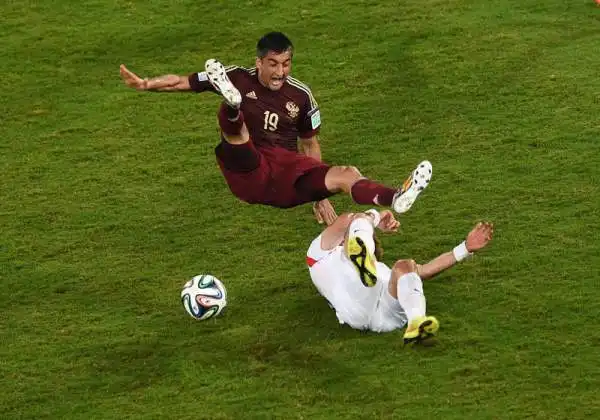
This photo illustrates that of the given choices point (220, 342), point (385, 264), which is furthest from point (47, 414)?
point (385, 264)

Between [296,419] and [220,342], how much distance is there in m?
1.36

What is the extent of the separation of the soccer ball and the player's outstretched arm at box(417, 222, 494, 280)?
5.40 feet

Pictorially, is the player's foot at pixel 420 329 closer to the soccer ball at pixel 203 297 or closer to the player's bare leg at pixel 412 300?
the player's bare leg at pixel 412 300

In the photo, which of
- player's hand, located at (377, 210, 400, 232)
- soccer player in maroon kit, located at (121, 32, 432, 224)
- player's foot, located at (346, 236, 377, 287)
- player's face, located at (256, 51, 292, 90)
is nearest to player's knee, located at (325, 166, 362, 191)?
soccer player in maroon kit, located at (121, 32, 432, 224)

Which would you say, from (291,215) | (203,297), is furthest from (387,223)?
(291,215)

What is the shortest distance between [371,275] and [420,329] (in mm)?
593

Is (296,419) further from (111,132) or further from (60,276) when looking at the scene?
(111,132)

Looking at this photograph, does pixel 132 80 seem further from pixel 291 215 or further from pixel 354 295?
pixel 291 215

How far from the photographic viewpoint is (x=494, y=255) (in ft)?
39.9

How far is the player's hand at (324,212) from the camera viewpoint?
40.6ft

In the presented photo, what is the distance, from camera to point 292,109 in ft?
39.7

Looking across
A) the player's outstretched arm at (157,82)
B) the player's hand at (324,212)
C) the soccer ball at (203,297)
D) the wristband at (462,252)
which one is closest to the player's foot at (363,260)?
the wristband at (462,252)

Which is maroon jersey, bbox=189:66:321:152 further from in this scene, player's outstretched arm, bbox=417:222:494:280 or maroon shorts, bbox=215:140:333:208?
player's outstretched arm, bbox=417:222:494:280

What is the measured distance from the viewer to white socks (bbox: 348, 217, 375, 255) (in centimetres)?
1054
